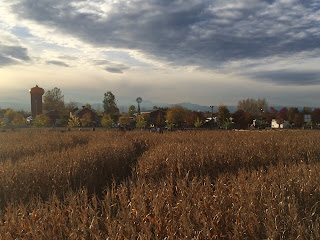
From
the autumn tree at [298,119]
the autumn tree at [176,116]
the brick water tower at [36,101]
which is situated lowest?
the autumn tree at [298,119]

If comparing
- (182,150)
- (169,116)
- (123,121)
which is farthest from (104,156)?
(169,116)

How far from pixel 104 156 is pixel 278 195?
7816 mm

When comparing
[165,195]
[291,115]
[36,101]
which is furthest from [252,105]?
[165,195]

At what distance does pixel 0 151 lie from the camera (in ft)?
44.6

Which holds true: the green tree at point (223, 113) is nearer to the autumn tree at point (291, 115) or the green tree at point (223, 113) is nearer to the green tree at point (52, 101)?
the autumn tree at point (291, 115)

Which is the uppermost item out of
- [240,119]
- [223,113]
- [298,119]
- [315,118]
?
[223,113]

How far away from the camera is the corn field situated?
13.2ft

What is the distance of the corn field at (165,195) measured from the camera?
4031 mm

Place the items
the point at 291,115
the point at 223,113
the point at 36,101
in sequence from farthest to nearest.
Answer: the point at 36,101
the point at 291,115
the point at 223,113

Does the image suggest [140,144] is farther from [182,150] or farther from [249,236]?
[249,236]

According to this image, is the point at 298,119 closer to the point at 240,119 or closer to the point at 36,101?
the point at 240,119

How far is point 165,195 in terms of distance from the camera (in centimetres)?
534

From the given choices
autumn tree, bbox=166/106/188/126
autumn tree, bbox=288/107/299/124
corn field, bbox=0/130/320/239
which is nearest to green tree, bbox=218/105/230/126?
autumn tree, bbox=166/106/188/126

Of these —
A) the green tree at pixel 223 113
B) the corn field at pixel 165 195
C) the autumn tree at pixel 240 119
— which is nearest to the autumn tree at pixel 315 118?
the autumn tree at pixel 240 119
